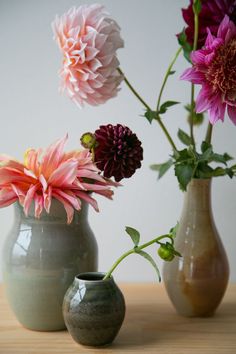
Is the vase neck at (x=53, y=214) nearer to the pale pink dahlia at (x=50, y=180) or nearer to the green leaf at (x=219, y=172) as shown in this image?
the pale pink dahlia at (x=50, y=180)

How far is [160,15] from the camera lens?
1167 millimetres

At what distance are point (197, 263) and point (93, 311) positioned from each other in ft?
0.65

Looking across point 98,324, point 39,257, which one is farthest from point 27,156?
point 98,324

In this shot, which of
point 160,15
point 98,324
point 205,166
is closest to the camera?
point 98,324

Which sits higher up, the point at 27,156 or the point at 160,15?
the point at 160,15

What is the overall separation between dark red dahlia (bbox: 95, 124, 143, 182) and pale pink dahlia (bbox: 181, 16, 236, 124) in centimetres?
10

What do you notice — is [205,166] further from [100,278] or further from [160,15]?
[160,15]

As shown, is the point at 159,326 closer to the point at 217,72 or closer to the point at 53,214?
the point at 53,214

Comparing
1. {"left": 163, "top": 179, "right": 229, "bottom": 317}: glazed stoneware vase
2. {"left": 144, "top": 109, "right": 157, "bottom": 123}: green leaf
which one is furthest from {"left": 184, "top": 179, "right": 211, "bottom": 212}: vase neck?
{"left": 144, "top": 109, "right": 157, "bottom": 123}: green leaf

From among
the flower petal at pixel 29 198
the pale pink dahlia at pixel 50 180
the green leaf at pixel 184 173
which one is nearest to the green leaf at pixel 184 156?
the green leaf at pixel 184 173

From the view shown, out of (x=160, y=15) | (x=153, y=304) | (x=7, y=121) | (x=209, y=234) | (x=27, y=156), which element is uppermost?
(x=160, y=15)

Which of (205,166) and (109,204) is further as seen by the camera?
(109,204)

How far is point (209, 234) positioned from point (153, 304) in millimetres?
163

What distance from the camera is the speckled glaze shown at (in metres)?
0.71
